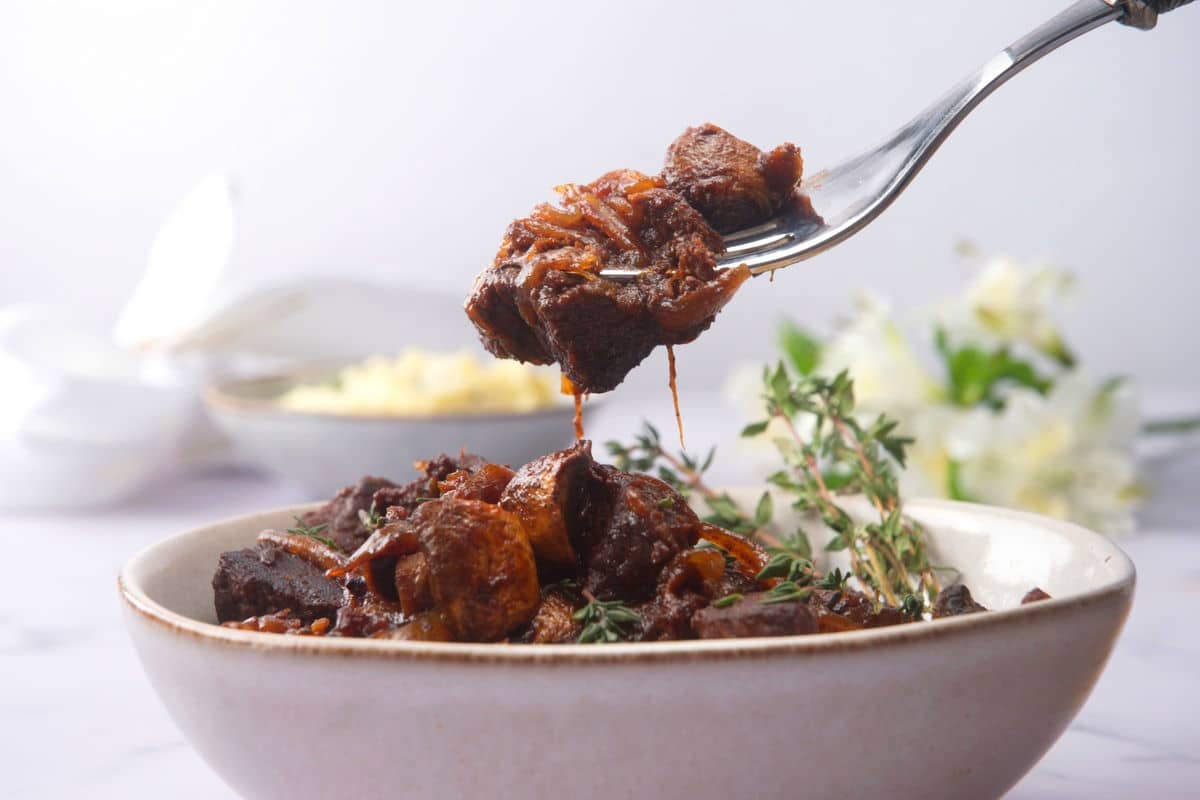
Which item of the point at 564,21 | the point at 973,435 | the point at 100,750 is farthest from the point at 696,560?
the point at 564,21

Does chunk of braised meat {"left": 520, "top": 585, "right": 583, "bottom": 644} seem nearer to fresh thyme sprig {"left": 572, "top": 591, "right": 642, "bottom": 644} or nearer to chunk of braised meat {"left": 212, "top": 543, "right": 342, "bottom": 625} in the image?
fresh thyme sprig {"left": 572, "top": 591, "right": 642, "bottom": 644}

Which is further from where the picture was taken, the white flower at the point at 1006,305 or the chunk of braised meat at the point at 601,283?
the white flower at the point at 1006,305

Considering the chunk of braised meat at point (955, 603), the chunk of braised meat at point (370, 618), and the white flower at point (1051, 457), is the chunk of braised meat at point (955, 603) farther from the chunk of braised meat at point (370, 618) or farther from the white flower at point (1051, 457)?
the white flower at point (1051, 457)

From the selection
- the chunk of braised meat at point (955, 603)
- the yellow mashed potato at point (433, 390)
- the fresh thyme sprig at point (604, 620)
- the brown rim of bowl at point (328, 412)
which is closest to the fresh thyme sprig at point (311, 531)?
the fresh thyme sprig at point (604, 620)

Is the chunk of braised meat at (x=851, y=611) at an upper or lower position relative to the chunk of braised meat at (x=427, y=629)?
lower

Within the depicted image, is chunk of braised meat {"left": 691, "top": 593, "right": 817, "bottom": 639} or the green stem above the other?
chunk of braised meat {"left": 691, "top": 593, "right": 817, "bottom": 639}

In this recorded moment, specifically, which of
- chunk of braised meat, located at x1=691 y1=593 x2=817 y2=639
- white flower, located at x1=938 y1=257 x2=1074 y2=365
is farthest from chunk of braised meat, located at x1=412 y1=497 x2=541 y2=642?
white flower, located at x1=938 y1=257 x2=1074 y2=365

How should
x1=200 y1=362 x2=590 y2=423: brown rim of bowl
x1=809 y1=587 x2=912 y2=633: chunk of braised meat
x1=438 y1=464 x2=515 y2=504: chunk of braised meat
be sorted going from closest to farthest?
x1=809 y1=587 x2=912 y2=633: chunk of braised meat → x1=438 y1=464 x2=515 y2=504: chunk of braised meat → x1=200 y1=362 x2=590 y2=423: brown rim of bowl

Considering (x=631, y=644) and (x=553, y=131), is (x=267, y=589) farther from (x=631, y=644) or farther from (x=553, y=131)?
(x=553, y=131)
